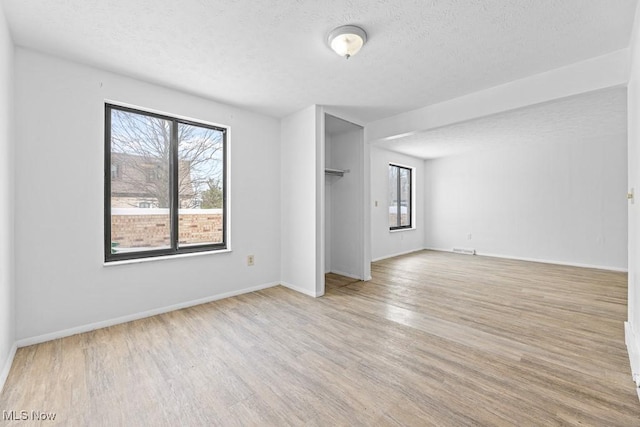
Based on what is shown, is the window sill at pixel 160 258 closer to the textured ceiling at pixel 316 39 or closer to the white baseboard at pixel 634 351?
the textured ceiling at pixel 316 39

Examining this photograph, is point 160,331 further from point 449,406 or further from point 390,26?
point 390,26

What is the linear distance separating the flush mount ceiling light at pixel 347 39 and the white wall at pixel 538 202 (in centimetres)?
542

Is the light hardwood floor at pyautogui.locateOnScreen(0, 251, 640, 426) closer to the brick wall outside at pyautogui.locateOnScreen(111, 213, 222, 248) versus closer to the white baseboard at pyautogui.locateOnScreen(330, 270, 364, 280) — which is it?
the brick wall outside at pyautogui.locateOnScreen(111, 213, 222, 248)

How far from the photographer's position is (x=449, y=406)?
160cm

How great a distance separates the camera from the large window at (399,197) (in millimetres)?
6637

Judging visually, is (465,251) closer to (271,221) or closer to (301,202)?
(301,202)

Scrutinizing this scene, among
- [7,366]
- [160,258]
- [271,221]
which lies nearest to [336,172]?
[271,221]

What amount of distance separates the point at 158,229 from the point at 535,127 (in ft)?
19.0

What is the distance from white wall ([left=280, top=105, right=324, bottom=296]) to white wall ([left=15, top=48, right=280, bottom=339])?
4.07 feet

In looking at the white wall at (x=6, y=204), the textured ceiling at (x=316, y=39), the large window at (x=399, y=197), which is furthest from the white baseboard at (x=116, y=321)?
the large window at (x=399, y=197)

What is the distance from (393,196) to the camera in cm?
671

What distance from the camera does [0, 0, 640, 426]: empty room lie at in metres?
1.76

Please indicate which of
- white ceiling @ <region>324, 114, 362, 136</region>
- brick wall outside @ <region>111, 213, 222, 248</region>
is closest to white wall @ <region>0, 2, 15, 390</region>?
brick wall outside @ <region>111, 213, 222, 248</region>

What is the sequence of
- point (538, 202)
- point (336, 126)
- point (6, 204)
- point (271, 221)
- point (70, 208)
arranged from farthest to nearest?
point (538, 202) → point (336, 126) → point (271, 221) → point (70, 208) → point (6, 204)
